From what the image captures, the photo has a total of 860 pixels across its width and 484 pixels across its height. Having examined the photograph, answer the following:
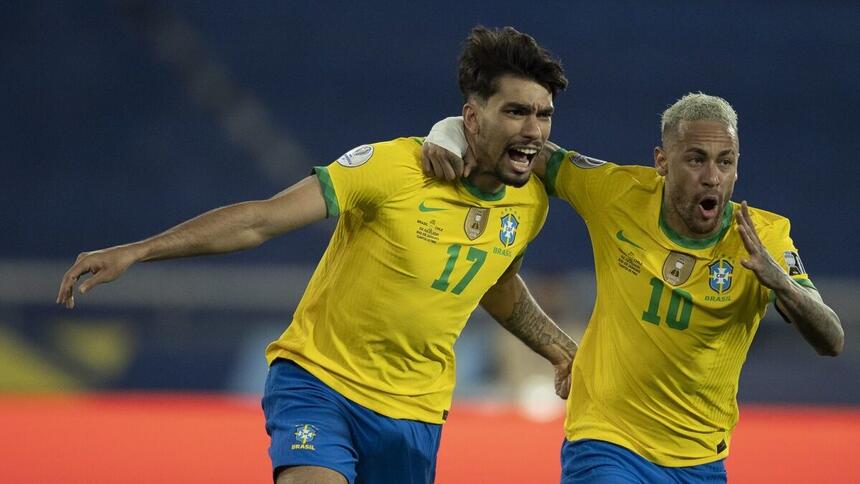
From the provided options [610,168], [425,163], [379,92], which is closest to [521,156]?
[425,163]

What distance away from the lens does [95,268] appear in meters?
3.30

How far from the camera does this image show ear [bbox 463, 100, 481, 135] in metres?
4.16

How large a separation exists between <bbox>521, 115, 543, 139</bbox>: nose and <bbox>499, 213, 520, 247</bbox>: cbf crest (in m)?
0.31

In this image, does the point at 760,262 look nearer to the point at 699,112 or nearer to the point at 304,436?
the point at 699,112

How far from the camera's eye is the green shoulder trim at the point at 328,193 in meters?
3.82

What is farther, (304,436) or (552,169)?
(552,169)

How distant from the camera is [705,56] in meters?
14.3

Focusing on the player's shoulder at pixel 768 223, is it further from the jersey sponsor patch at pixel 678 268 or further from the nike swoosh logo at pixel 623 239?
the nike swoosh logo at pixel 623 239

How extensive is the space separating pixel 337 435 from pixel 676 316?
3.67 ft

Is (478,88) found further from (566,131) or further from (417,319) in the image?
(566,131)

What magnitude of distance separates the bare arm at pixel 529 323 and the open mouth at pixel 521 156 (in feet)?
1.84

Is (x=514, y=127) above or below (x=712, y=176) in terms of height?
above

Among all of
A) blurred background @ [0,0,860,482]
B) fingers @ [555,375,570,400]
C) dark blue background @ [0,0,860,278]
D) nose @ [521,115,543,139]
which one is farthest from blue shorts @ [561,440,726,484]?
dark blue background @ [0,0,860,278]

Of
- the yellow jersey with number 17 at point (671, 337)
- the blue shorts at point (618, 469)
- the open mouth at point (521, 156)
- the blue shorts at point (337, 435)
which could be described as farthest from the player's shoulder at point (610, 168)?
the blue shorts at point (337, 435)
